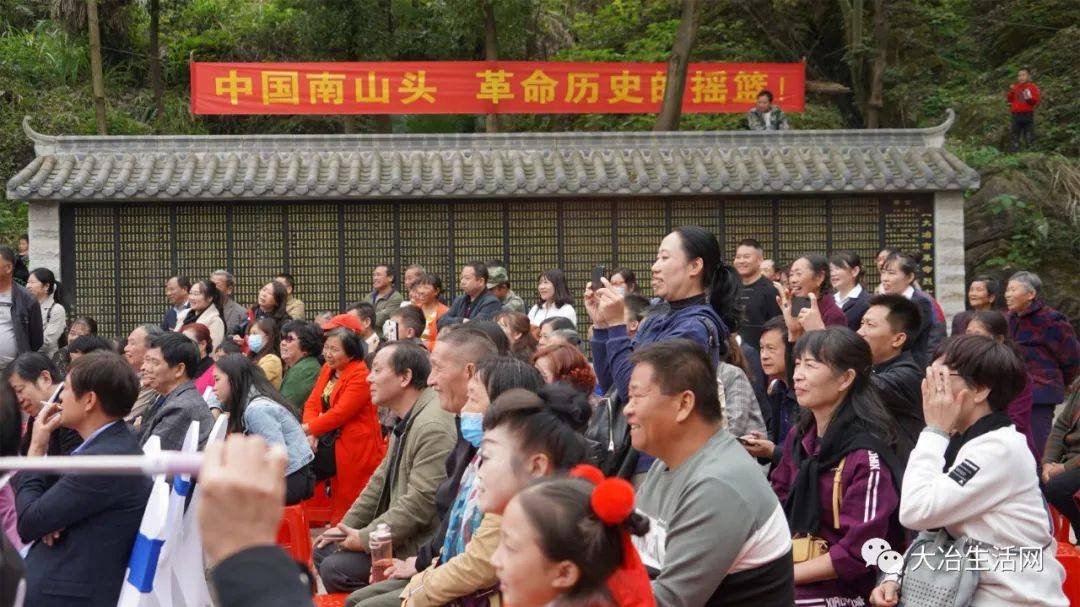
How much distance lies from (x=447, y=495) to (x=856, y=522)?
64.2 inches

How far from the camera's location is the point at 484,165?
14.9 metres

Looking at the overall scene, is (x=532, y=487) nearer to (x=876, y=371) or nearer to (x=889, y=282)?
(x=876, y=371)

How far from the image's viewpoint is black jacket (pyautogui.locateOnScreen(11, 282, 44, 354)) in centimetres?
1035

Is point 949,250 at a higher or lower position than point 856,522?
higher

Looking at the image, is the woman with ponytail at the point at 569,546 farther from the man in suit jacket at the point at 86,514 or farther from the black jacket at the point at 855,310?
the black jacket at the point at 855,310

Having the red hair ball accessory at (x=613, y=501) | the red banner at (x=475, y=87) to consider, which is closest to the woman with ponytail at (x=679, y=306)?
the red hair ball accessory at (x=613, y=501)

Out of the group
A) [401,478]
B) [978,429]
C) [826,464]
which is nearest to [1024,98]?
[401,478]

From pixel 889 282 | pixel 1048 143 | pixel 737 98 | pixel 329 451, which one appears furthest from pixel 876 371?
pixel 1048 143

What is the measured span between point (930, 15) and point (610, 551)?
72.7ft

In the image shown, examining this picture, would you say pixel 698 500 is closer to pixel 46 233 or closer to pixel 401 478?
pixel 401 478

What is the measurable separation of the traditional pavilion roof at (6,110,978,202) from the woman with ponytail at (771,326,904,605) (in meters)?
9.78

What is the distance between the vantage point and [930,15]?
75.7 feet

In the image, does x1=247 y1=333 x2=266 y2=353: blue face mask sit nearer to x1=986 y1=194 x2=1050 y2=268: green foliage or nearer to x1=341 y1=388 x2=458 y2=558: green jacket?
x1=341 y1=388 x2=458 y2=558: green jacket

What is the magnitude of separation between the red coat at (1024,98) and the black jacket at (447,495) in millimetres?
16701
